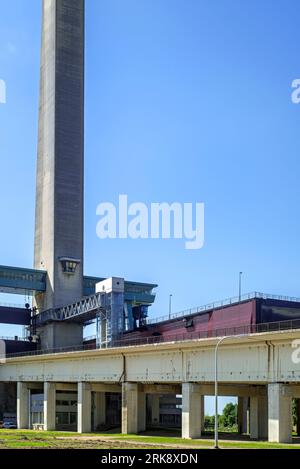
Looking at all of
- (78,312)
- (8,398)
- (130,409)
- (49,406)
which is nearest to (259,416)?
(130,409)

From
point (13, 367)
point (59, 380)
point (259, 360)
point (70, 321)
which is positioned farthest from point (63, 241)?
point (259, 360)

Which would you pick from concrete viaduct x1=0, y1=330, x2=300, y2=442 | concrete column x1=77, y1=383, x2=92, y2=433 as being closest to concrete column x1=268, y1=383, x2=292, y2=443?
concrete viaduct x1=0, y1=330, x2=300, y2=442

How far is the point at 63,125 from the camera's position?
118 m

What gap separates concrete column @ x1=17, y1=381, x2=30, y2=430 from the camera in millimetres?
94856

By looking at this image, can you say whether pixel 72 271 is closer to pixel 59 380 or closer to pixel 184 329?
pixel 59 380

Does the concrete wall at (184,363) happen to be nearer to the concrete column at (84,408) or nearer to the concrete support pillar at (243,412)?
the concrete column at (84,408)

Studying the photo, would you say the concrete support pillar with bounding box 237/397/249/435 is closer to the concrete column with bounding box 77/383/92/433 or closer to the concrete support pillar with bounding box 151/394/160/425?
the concrete support pillar with bounding box 151/394/160/425

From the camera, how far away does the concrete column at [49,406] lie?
89188mm

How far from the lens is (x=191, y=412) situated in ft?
211

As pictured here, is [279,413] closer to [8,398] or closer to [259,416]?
[259,416]

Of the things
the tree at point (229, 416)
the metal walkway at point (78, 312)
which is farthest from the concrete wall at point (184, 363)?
the tree at point (229, 416)

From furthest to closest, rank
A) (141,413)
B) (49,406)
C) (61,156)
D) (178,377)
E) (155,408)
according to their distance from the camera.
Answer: (61,156) < (155,408) < (49,406) < (141,413) < (178,377)

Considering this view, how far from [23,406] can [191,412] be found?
38978 mm

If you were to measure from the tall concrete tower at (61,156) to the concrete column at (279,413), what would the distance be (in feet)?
204
